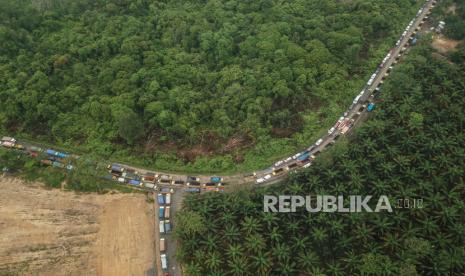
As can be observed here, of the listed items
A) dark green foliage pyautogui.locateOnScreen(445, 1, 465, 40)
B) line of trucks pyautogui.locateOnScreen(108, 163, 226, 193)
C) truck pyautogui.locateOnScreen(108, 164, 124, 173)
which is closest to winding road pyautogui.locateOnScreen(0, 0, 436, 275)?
line of trucks pyautogui.locateOnScreen(108, 163, 226, 193)

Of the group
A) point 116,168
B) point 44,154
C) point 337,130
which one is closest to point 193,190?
point 116,168

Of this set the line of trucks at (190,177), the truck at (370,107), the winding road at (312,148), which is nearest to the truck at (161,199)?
the line of trucks at (190,177)

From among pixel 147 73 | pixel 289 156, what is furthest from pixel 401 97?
pixel 147 73

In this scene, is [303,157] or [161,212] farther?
[303,157]

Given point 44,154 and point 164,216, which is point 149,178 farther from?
point 44,154

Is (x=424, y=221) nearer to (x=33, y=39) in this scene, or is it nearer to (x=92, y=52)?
(x=92, y=52)

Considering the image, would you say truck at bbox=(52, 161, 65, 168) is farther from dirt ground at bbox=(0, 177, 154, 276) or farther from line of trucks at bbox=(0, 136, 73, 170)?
dirt ground at bbox=(0, 177, 154, 276)
